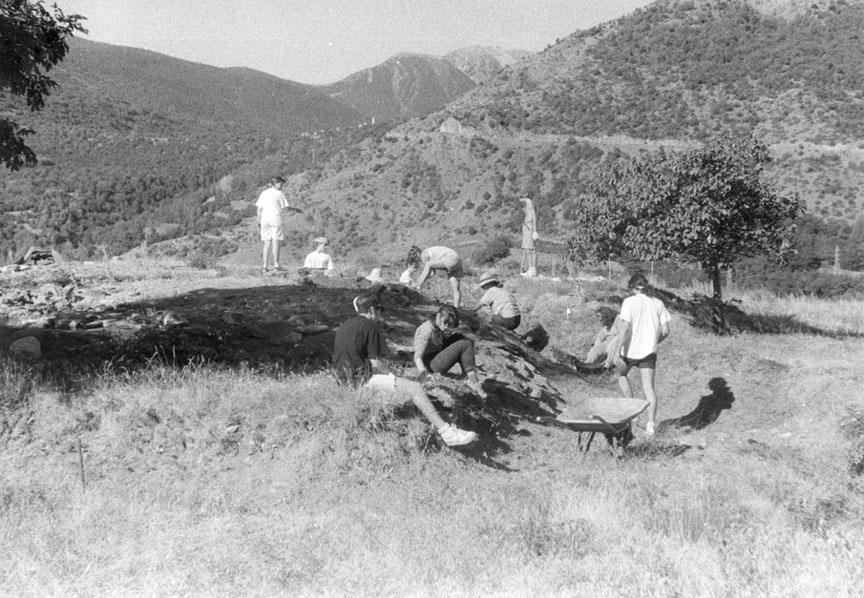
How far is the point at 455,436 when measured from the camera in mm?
6742

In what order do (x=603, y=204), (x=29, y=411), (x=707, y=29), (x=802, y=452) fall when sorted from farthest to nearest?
(x=707, y=29)
(x=603, y=204)
(x=802, y=452)
(x=29, y=411)

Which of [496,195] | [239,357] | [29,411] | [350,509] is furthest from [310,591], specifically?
[496,195]

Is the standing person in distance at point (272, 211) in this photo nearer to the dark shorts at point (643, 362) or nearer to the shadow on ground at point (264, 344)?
the shadow on ground at point (264, 344)

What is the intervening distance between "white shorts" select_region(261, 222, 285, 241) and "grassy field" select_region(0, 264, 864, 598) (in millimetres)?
5003

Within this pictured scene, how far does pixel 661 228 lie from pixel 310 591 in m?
9.92

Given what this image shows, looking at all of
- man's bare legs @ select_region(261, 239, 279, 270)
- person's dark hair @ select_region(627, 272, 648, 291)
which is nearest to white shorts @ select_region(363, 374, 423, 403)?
person's dark hair @ select_region(627, 272, 648, 291)

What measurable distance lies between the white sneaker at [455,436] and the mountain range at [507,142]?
1406 inches

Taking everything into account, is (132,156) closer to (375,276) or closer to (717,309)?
(375,276)

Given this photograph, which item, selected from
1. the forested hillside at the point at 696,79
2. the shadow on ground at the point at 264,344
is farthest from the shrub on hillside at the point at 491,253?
the forested hillside at the point at 696,79

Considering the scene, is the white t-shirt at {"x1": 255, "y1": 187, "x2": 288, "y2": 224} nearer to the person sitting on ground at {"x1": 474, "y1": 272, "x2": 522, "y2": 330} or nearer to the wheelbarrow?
the person sitting on ground at {"x1": 474, "y1": 272, "x2": 522, "y2": 330}

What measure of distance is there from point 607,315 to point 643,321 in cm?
457

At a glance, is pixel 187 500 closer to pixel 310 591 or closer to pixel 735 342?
pixel 310 591

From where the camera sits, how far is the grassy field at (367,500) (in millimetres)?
4820

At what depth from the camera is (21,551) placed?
5.05 meters
